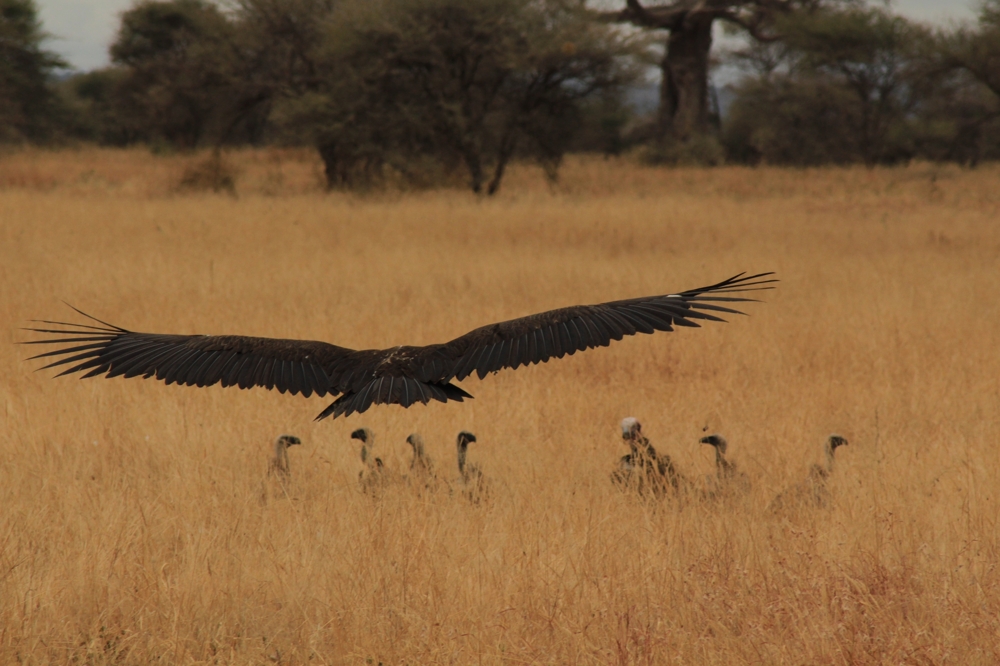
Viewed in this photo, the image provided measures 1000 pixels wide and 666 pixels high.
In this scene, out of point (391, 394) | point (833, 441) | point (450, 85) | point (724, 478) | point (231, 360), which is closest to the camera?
point (391, 394)

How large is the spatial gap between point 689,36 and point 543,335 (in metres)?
34.6

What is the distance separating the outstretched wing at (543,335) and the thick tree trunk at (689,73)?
32.6m

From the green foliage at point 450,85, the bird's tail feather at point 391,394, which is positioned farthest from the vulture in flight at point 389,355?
the green foliage at point 450,85

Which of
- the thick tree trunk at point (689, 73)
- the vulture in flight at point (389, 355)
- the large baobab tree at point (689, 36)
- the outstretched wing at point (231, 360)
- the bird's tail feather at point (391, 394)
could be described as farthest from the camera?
the thick tree trunk at point (689, 73)

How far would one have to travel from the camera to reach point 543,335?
404 centimetres

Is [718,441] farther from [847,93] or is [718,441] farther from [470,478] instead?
[847,93]

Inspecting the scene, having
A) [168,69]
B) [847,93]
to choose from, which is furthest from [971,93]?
[168,69]

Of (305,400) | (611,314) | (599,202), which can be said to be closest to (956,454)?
(611,314)

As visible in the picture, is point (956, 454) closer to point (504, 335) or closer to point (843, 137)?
point (504, 335)

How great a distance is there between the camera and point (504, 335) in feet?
13.3

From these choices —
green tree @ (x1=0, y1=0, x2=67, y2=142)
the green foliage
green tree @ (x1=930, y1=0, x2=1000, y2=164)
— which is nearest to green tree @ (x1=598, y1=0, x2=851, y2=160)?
green tree @ (x1=930, y1=0, x2=1000, y2=164)

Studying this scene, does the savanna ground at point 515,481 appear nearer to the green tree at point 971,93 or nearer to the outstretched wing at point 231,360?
the outstretched wing at point 231,360

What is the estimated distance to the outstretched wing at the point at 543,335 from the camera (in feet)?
13.0

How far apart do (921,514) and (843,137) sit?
3285cm
